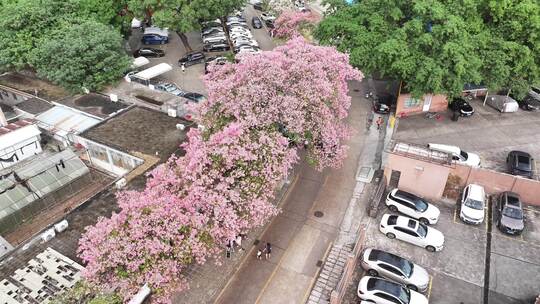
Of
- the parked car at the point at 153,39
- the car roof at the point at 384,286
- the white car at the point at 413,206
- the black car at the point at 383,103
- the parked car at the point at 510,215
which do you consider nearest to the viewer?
the car roof at the point at 384,286

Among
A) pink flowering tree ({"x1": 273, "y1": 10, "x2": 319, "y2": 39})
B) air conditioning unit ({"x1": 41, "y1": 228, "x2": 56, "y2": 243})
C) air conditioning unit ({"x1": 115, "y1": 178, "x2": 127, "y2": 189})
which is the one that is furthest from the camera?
pink flowering tree ({"x1": 273, "y1": 10, "x2": 319, "y2": 39})

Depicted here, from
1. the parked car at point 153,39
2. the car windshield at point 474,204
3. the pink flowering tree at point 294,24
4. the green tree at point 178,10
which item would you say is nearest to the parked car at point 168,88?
the green tree at point 178,10

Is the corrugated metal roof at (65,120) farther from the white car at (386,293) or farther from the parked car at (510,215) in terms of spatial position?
the parked car at (510,215)

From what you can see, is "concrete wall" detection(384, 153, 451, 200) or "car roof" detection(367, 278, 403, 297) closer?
"car roof" detection(367, 278, 403, 297)

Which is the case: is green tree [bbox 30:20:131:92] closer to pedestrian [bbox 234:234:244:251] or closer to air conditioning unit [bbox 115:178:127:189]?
air conditioning unit [bbox 115:178:127:189]

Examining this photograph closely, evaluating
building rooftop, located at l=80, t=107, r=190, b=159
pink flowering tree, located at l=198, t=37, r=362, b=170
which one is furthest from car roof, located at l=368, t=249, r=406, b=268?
building rooftop, located at l=80, t=107, r=190, b=159

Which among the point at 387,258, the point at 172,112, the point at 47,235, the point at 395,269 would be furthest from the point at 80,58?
the point at 395,269
